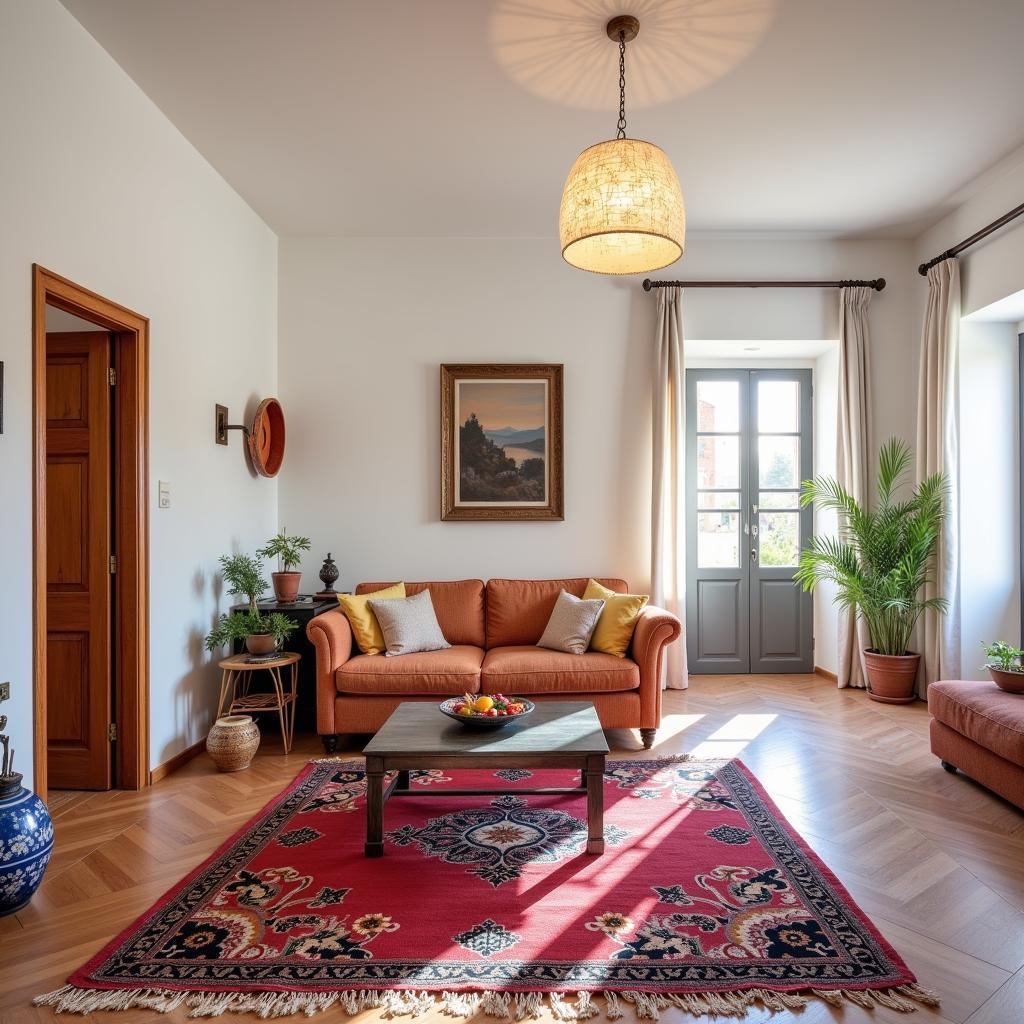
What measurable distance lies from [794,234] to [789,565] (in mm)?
2485

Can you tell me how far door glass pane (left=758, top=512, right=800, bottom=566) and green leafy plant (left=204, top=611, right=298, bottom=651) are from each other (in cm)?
362

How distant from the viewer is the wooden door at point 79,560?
11.5ft

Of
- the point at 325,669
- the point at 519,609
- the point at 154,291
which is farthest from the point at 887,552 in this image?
the point at 154,291

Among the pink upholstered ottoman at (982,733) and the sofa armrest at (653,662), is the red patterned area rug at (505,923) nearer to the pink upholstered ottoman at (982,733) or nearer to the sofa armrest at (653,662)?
the sofa armrest at (653,662)

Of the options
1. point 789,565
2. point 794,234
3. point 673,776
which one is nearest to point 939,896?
point 673,776

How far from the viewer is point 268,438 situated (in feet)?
16.6

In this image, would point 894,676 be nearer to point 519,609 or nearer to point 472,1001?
point 519,609

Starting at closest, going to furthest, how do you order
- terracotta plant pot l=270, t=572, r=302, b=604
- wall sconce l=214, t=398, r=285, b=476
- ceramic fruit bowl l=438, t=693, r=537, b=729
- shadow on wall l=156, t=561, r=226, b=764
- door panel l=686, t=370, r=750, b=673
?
ceramic fruit bowl l=438, t=693, r=537, b=729 → shadow on wall l=156, t=561, r=226, b=764 → wall sconce l=214, t=398, r=285, b=476 → terracotta plant pot l=270, t=572, r=302, b=604 → door panel l=686, t=370, r=750, b=673

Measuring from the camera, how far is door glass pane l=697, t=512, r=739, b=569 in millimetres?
5820

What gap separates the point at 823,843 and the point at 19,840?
109 inches

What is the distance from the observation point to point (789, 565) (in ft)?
19.1

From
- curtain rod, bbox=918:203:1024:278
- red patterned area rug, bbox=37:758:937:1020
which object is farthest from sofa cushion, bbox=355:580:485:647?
curtain rod, bbox=918:203:1024:278

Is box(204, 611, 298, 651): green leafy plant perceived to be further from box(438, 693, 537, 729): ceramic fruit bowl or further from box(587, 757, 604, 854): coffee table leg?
box(587, 757, 604, 854): coffee table leg

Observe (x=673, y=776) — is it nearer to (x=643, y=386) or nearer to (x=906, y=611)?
(x=906, y=611)
